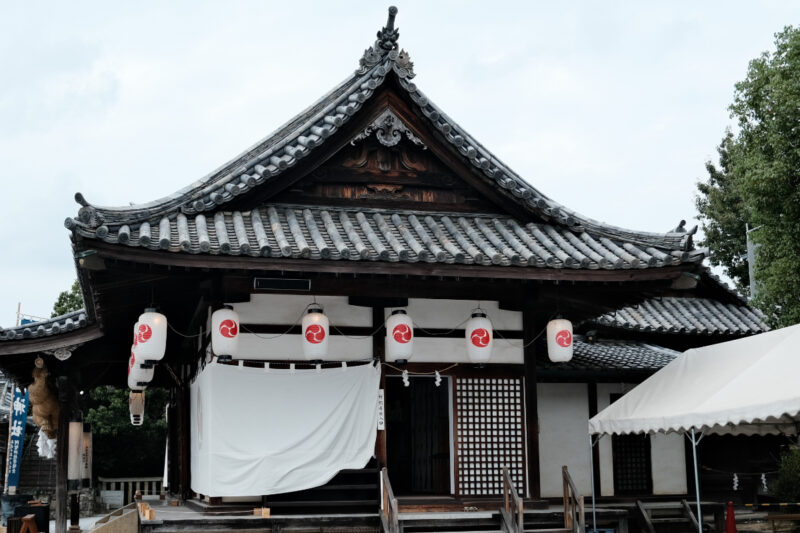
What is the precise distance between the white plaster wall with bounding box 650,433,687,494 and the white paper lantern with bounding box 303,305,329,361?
883 centimetres

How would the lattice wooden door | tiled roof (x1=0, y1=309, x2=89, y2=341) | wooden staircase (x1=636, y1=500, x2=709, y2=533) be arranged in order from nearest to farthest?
the lattice wooden door < wooden staircase (x1=636, y1=500, x2=709, y2=533) < tiled roof (x1=0, y1=309, x2=89, y2=341)

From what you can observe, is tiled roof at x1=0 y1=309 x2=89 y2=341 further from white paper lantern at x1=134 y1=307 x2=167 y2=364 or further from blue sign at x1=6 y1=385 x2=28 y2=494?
blue sign at x1=6 y1=385 x2=28 y2=494

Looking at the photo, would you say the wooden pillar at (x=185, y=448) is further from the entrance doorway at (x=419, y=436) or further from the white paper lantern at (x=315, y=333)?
the white paper lantern at (x=315, y=333)

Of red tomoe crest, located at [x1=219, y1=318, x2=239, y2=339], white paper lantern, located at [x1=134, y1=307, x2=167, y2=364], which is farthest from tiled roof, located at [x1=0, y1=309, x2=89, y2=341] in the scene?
red tomoe crest, located at [x1=219, y1=318, x2=239, y2=339]

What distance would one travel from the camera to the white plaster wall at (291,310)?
1145cm

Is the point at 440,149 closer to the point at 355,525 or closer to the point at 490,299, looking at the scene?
the point at 490,299

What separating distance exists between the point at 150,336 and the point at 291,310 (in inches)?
74.2

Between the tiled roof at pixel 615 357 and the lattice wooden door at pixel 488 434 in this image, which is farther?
Answer: the tiled roof at pixel 615 357

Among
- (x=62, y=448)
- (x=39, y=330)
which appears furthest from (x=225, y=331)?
(x=62, y=448)

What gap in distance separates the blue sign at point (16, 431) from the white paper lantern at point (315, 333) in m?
16.4

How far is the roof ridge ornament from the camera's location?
12289 mm

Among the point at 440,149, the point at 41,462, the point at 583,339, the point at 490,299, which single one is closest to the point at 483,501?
the point at 490,299

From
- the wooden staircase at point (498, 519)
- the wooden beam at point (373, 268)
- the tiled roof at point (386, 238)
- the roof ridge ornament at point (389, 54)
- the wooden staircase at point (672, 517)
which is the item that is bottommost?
the wooden staircase at point (672, 517)

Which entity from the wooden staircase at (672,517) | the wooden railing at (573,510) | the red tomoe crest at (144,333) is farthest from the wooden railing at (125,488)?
the wooden railing at (573,510)
